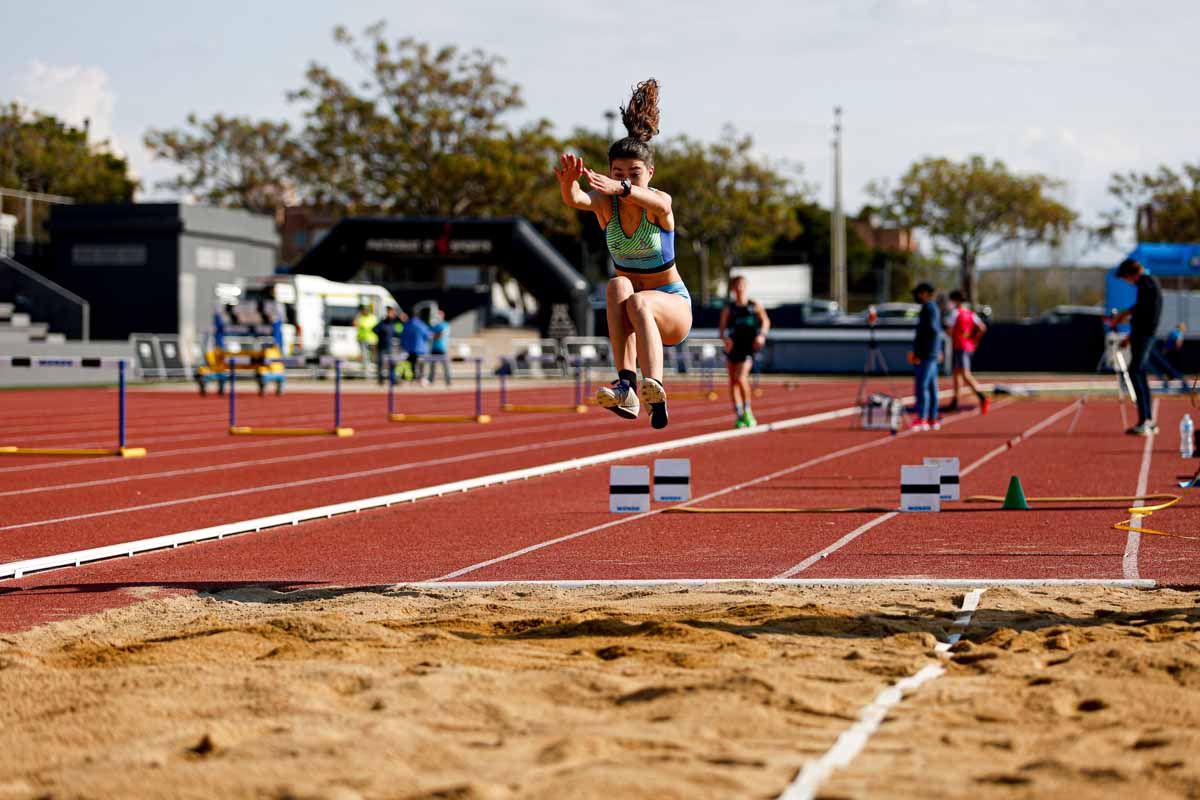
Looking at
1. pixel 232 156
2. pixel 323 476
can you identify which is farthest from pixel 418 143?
pixel 323 476

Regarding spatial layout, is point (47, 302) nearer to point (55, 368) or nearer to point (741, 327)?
point (55, 368)

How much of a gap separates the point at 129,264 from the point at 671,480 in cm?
3866

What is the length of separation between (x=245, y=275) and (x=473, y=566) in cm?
4271

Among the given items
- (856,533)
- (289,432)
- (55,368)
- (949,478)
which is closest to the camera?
(856,533)

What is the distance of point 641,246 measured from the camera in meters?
7.57

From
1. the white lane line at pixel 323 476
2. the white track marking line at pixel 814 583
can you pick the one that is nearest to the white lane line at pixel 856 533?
the white track marking line at pixel 814 583

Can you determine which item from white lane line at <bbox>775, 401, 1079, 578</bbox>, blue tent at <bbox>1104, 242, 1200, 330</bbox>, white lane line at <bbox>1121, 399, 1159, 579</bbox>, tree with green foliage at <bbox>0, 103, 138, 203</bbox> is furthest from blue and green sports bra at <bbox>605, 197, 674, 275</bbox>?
tree with green foliage at <bbox>0, 103, 138, 203</bbox>

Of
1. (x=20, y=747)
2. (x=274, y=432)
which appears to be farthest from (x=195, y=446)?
(x=20, y=747)

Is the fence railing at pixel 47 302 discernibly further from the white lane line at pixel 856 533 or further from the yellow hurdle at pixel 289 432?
the white lane line at pixel 856 533

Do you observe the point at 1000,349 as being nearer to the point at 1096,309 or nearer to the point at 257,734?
the point at 1096,309

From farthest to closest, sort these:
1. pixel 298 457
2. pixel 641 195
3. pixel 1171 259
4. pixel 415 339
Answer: pixel 1171 259
pixel 415 339
pixel 298 457
pixel 641 195

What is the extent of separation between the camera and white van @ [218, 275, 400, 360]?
38.7 m

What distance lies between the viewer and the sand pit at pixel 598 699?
3.98 m

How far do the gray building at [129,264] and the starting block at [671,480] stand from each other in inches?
1461
